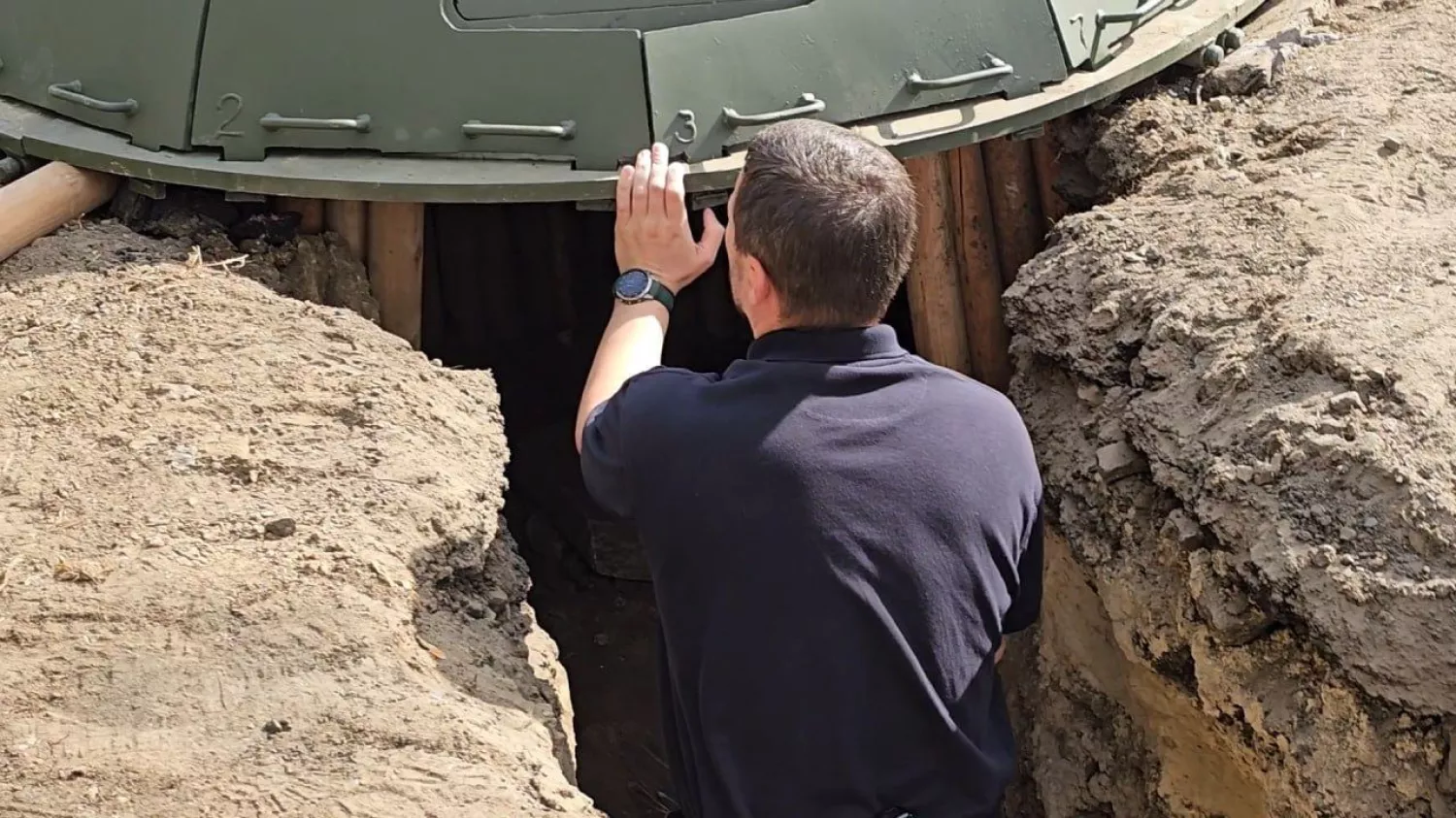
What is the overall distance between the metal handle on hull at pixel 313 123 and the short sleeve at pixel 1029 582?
1927 mm

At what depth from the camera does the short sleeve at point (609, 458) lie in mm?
2469

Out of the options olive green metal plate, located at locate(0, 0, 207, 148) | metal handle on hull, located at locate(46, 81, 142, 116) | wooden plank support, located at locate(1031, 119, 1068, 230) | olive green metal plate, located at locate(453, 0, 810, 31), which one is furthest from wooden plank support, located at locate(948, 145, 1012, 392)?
metal handle on hull, located at locate(46, 81, 142, 116)

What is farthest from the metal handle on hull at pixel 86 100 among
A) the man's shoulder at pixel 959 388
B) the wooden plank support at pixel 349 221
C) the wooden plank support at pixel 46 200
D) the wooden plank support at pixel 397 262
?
the man's shoulder at pixel 959 388

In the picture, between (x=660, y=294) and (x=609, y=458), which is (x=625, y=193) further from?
(x=609, y=458)

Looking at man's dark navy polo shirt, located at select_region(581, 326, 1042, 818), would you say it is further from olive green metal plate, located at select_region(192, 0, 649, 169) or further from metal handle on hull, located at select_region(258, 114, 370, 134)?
metal handle on hull, located at select_region(258, 114, 370, 134)

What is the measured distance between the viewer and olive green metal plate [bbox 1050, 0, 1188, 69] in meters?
3.89

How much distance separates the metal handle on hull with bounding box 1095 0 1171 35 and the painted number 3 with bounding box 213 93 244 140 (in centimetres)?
218

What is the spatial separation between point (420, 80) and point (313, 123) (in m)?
0.28

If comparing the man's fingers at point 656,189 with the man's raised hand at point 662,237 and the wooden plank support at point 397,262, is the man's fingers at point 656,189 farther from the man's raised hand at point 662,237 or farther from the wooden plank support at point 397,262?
the wooden plank support at point 397,262

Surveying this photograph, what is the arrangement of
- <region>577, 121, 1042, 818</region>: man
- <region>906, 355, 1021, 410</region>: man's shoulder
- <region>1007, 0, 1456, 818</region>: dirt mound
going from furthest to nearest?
<region>1007, 0, 1456, 818</region>: dirt mound → <region>906, 355, 1021, 410</region>: man's shoulder → <region>577, 121, 1042, 818</region>: man

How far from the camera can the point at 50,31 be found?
387 centimetres

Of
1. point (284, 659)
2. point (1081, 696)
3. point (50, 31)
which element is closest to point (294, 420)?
point (284, 659)

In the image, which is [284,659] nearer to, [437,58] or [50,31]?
[437,58]

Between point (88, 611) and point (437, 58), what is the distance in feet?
5.07
